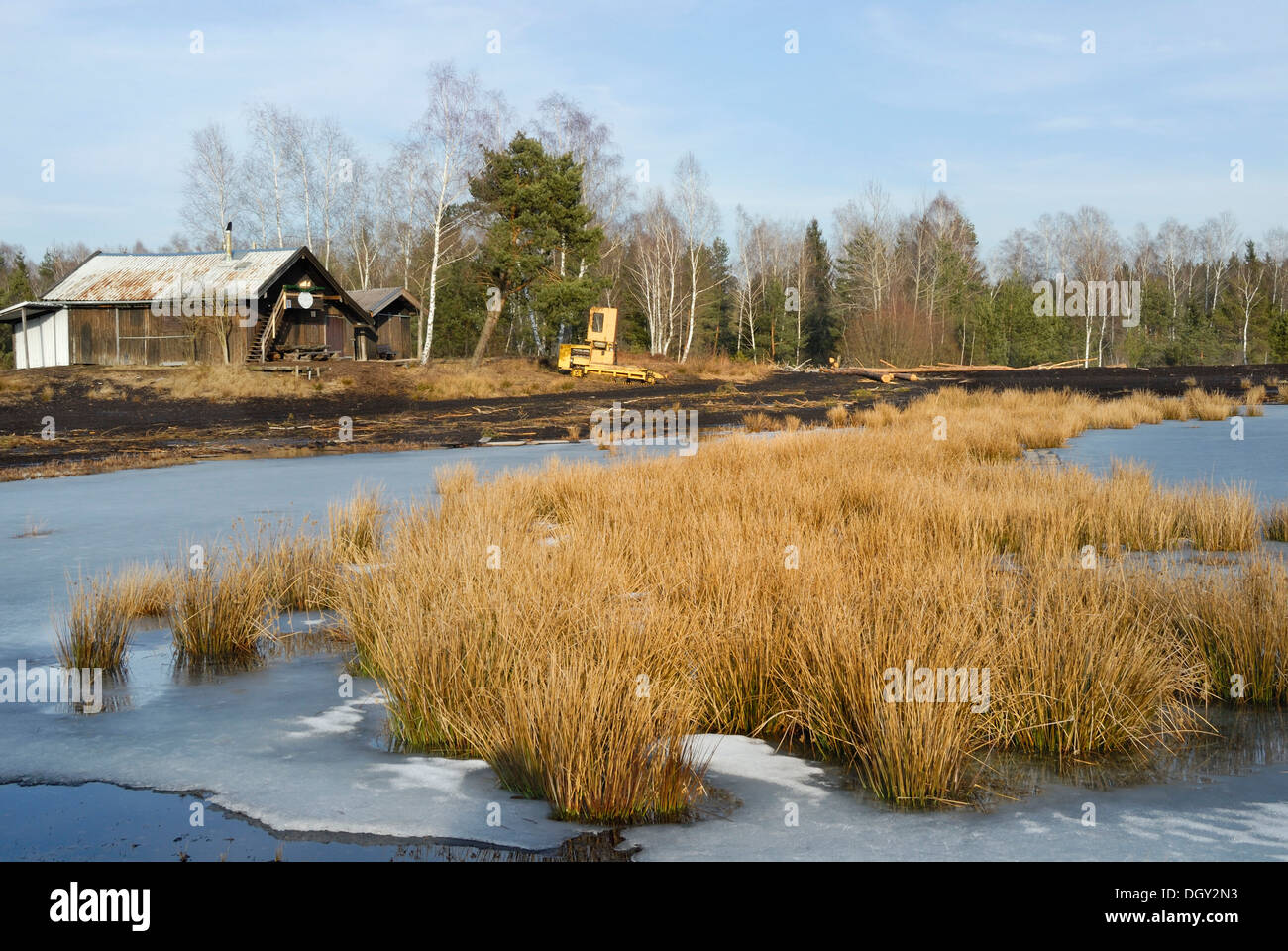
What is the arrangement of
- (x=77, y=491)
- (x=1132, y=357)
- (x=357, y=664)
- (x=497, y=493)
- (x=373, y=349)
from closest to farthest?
1. (x=357, y=664)
2. (x=497, y=493)
3. (x=77, y=491)
4. (x=373, y=349)
5. (x=1132, y=357)

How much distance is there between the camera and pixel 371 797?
3.92m

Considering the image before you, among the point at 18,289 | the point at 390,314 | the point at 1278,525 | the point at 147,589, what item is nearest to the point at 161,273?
the point at 390,314

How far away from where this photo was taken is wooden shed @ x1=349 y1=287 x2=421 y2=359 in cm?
4756

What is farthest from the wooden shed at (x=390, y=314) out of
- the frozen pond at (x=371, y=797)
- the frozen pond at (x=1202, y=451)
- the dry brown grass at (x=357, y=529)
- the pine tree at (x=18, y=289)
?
the frozen pond at (x=371, y=797)

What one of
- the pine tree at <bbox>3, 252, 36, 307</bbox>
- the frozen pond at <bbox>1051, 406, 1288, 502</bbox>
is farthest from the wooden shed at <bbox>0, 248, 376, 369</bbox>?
the frozen pond at <bbox>1051, 406, 1288, 502</bbox>

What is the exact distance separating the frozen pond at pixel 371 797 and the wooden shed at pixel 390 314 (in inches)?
1698

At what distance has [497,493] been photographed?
9.97m

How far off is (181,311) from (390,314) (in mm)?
12093

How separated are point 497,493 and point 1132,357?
55.1 meters

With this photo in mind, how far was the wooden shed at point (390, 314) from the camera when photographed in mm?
47562
